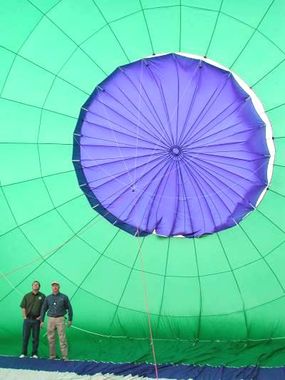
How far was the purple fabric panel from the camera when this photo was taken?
4664 mm

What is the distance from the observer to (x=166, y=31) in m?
4.51

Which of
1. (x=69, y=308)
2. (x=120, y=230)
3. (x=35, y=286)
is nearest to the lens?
(x=69, y=308)

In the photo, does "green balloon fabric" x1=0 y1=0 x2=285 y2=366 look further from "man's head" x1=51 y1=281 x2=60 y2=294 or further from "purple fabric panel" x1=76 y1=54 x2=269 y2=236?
"man's head" x1=51 y1=281 x2=60 y2=294

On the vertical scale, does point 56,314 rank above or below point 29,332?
above

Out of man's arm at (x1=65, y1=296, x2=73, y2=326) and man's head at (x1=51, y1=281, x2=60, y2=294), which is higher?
man's head at (x1=51, y1=281, x2=60, y2=294)

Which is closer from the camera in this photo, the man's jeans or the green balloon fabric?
the green balloon fabric

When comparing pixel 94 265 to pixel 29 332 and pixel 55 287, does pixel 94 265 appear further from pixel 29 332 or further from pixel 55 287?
pixel 29 332

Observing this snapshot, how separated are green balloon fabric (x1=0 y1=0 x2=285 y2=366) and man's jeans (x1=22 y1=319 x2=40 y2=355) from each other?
0.22 meters

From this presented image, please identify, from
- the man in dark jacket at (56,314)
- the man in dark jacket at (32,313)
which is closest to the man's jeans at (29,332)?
the man in dark jacket at (32,313)

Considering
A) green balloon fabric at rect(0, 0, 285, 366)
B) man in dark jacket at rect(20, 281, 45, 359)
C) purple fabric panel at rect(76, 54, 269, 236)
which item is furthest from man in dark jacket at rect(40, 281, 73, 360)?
purple fabric panel at rect(76, 54, 269, 236)

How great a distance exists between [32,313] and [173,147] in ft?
6.06

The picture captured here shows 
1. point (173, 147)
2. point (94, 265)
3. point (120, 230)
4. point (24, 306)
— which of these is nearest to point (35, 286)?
point (24, 306)

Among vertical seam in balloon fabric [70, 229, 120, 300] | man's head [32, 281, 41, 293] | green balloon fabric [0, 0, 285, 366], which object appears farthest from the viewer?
vertical seam in balloon fabric [70, 229, 120, 300]

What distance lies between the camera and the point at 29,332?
4863mm
